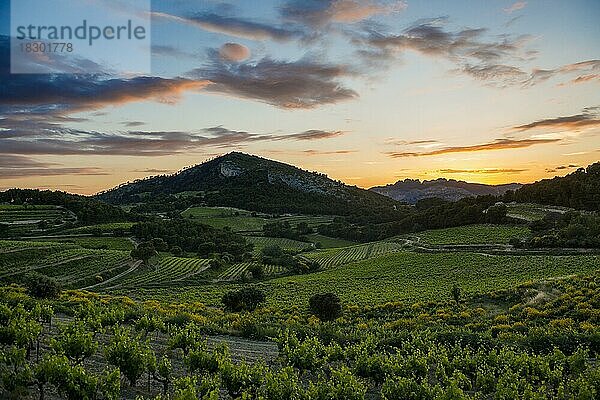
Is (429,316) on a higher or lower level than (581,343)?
lower

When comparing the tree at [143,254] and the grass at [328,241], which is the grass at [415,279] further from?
the grass at [328,241]

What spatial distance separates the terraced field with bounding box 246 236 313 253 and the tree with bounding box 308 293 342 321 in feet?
267

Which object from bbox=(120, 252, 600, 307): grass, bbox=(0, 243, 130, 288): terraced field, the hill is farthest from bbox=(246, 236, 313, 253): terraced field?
the hill

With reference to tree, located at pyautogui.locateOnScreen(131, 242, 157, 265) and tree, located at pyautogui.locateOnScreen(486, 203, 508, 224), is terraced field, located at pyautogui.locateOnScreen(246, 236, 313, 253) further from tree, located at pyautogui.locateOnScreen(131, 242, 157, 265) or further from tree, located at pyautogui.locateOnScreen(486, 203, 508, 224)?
tree, located at pyautogui.locateOnScreen(486, 203, 508, 224)

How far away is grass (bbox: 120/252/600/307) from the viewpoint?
167 feet

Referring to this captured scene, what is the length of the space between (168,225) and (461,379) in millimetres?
113920

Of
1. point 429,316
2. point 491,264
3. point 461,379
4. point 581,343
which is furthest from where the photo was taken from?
point 491,264

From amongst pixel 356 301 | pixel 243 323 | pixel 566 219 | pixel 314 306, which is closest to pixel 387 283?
pixel 356 301

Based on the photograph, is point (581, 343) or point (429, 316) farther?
point (429, 316)

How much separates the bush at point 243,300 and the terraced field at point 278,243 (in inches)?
2903

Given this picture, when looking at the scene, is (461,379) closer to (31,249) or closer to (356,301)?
(356,301)

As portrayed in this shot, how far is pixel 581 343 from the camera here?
806 inches

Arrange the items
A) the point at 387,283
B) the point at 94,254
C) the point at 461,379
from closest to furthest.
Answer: the point at 461,379 < the point at 387,283 < the point at 94,254

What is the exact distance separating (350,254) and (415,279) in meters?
40.6
